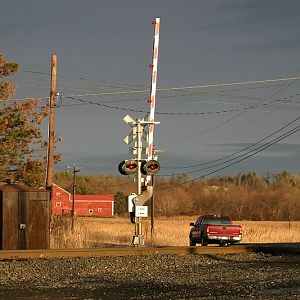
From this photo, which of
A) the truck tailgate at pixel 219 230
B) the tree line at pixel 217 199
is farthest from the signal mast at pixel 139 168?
the tree line at pixel 217 199

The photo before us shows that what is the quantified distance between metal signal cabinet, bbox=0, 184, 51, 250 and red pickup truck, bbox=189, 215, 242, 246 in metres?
11.9

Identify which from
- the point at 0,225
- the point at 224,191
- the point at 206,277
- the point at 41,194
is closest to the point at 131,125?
the point at 41,194

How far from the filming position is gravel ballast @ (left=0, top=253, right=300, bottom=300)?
579 inches

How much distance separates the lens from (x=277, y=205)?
461 feet

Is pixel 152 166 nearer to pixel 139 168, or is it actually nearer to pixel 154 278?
pixel 139 168

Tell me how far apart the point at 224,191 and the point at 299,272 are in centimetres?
14464

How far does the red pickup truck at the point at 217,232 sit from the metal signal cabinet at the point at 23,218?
11880mm

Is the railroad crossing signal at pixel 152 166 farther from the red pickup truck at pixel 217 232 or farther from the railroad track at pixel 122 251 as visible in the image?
the red pickup truck at pixel 217 232

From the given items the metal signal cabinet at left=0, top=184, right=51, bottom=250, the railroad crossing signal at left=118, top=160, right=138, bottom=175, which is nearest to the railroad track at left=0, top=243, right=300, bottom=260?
the metal signal cabinet at left=0, top=184, right=51, bottom=250

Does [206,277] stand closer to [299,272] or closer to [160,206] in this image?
[299,272]

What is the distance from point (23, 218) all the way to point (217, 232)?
520 inches

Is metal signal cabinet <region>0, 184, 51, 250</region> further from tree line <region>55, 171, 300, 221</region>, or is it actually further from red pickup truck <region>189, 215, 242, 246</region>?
tree line <region>55, 171, 300, 221</region>

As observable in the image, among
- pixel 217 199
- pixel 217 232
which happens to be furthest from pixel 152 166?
pixel 217 199

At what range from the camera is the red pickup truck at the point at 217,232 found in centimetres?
3666
